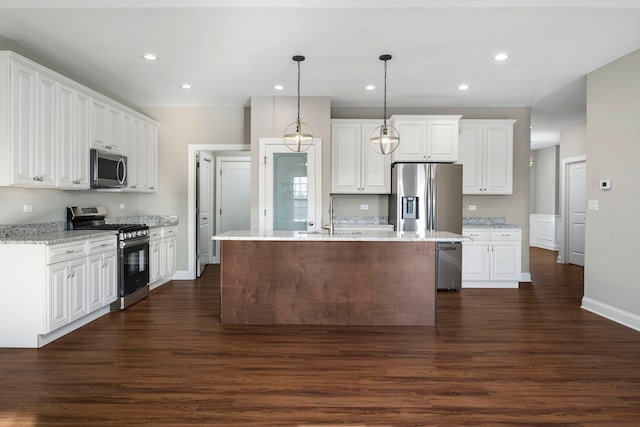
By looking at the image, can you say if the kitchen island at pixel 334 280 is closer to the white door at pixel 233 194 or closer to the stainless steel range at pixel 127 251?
the stainless steel range at pixel 127 251

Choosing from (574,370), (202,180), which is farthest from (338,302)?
(202,180)

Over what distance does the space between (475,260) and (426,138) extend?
192 cm

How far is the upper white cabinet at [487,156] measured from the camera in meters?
5.95

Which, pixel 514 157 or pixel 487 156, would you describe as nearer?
pixel 487 156

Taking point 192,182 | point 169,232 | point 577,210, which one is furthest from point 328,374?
point 577,210

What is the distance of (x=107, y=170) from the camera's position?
Result: 4.68m

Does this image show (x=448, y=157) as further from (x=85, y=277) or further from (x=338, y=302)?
(x=85, y=277)

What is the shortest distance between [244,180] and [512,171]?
4.99 metres

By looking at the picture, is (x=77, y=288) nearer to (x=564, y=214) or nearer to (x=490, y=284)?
(x=490, y=284)

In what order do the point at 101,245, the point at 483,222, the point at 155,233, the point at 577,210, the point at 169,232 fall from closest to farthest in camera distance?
the point at 101,245 < the point at 155,233 < the point at 169,232 < the point at 483,222 < the point at 577,210

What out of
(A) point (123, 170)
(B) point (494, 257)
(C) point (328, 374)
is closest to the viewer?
(C) point (328, 374)

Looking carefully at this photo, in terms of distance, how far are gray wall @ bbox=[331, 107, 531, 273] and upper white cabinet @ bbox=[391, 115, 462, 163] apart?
607 mm

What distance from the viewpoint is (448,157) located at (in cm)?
572

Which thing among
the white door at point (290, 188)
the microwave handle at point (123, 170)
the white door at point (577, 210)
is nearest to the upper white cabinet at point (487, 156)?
the white door at point (290, 188)
